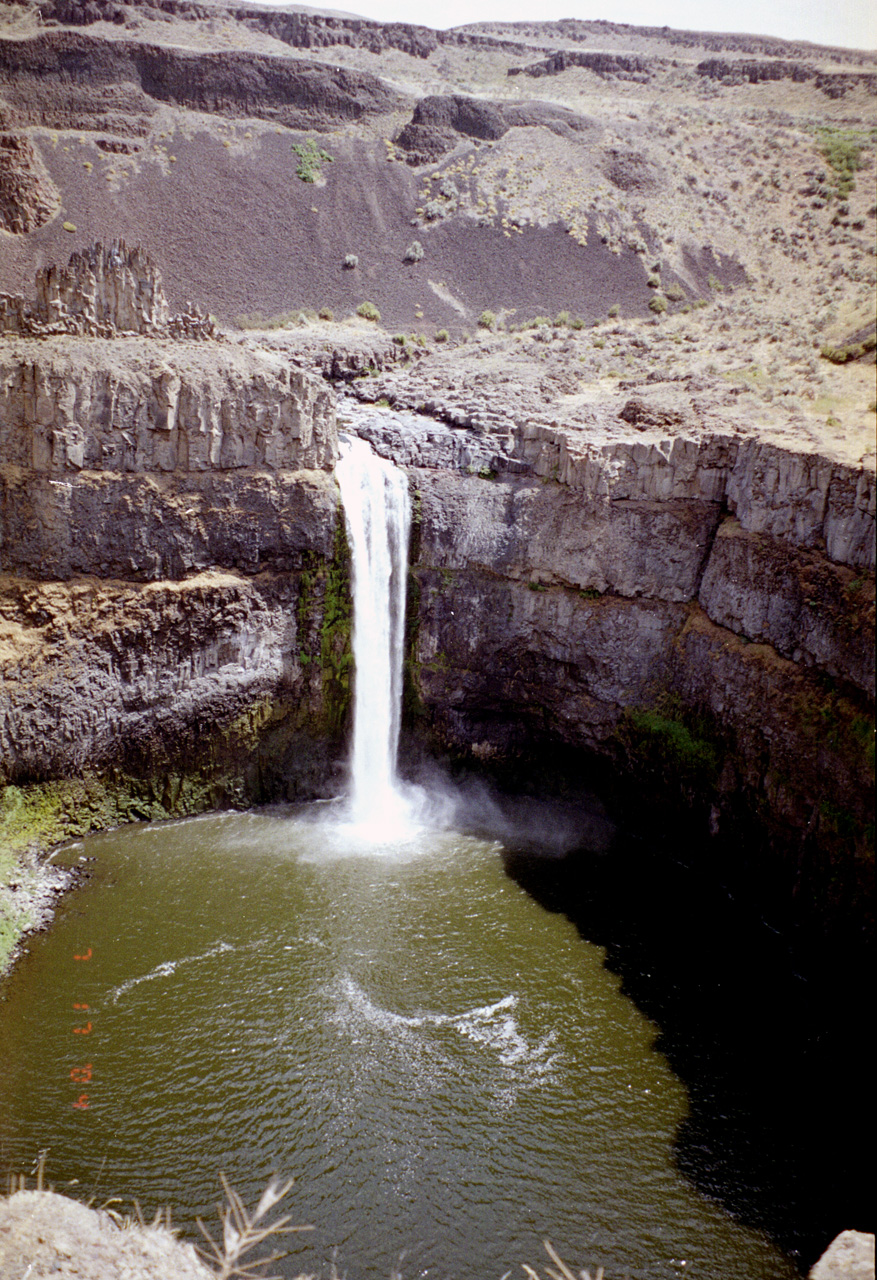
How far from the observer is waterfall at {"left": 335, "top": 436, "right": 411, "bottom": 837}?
2608cm

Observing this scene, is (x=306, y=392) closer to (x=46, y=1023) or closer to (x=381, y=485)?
(x=381, y=485)

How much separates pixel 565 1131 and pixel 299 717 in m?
13.8

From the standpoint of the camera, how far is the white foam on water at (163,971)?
61.3 feet

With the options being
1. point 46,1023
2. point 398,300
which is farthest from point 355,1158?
point 398,300

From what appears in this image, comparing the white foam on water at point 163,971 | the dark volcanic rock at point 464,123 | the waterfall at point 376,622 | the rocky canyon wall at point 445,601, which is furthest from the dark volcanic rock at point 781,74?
the white foam on water at point 163,971

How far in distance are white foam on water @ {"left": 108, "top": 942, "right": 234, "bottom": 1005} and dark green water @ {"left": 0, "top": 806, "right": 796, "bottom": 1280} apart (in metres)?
0.05

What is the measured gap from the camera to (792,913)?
2158cm

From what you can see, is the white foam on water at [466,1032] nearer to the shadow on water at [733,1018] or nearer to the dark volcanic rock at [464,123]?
the shadow on water at [733,1018]

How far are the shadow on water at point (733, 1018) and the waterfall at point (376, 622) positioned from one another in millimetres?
3579

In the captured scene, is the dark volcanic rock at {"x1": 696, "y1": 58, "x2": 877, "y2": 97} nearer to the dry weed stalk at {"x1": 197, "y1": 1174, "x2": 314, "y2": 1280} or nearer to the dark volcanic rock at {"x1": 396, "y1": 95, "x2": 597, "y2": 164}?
the dark volcanic rock at {"x1": 396, "y1": 95, "x2": 597, "y2": 164}

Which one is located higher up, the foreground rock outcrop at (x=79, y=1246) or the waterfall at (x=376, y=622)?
the waterfall at (x=376, y=622)

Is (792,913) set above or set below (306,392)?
below

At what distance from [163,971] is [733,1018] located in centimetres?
1214

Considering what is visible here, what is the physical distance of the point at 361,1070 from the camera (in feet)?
56.7
